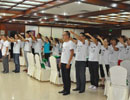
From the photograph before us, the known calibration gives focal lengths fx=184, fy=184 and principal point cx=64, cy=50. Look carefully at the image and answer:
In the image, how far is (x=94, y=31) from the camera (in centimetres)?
1784

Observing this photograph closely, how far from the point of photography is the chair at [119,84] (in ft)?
12.1

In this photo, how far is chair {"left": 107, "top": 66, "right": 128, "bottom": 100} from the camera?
369cm

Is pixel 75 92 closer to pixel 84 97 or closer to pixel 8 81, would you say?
pixel 84 97

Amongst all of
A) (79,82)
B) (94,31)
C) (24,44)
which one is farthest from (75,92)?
(94,31)

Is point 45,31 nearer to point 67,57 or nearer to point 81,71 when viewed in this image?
point 81,71

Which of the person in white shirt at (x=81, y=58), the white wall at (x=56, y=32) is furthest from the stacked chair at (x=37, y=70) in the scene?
the white wall at (x=56, y=32)

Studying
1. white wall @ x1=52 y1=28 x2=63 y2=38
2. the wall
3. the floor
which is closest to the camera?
the floor

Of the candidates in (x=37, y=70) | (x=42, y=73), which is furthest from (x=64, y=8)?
(x=42, y=73)

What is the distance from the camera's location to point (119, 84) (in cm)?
380

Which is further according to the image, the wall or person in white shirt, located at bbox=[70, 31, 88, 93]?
the wall

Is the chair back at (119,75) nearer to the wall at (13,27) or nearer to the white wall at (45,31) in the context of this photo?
the wall at (13,27)

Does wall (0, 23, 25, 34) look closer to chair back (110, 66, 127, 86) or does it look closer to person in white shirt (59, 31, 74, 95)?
person in white shirt (59, 31, 74, 95)

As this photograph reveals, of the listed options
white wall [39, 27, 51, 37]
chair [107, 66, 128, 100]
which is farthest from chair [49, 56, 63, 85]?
white wall [39, 27, 51, 37]

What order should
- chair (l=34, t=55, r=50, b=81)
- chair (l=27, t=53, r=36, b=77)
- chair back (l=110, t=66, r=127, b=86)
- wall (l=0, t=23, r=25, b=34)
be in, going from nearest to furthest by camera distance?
1. chair back (l=110, t=66, r=127, b=86)
2. chair (l=34, t=55, r=50, b=81)
3. chair (l=27, t=53, r=36, b=77)
4. wall (l=0, t=23, r=25, b=34)
